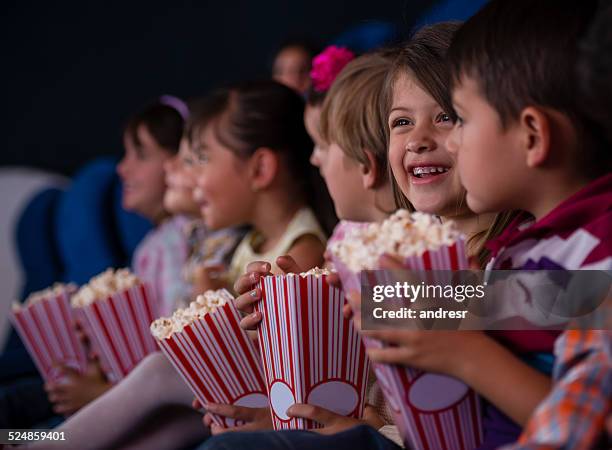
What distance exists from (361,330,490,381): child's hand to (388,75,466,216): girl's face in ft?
1.51

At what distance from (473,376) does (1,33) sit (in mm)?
3955

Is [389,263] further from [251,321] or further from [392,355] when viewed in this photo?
[251,321]

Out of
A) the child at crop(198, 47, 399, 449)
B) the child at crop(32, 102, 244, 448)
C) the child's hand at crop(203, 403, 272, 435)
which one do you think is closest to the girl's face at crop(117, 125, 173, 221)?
the child at crop(198, 47, 399, 449)

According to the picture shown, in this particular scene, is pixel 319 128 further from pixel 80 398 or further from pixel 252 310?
pixel 80 398

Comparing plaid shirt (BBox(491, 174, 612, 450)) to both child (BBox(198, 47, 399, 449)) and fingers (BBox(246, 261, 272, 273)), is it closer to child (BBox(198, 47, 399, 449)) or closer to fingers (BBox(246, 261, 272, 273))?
fingers (BBox(246, 261, 272, 273))

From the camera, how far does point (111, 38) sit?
4070mm

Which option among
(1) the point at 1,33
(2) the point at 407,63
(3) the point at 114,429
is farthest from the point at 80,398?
(1) the point at 1,33

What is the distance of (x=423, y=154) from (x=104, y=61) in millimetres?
3124

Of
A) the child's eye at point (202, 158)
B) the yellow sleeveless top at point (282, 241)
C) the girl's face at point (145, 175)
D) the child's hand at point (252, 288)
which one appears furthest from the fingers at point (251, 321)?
the girl's face at point (145, 175)

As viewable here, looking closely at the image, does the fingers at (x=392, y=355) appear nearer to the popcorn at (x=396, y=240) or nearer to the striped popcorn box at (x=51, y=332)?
the popcorn at (x=396, y=240)

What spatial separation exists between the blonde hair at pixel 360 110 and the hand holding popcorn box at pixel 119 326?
61cm

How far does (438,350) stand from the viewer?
0.88 metres

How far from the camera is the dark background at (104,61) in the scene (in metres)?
3.75

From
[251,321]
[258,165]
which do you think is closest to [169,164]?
[258,165]
